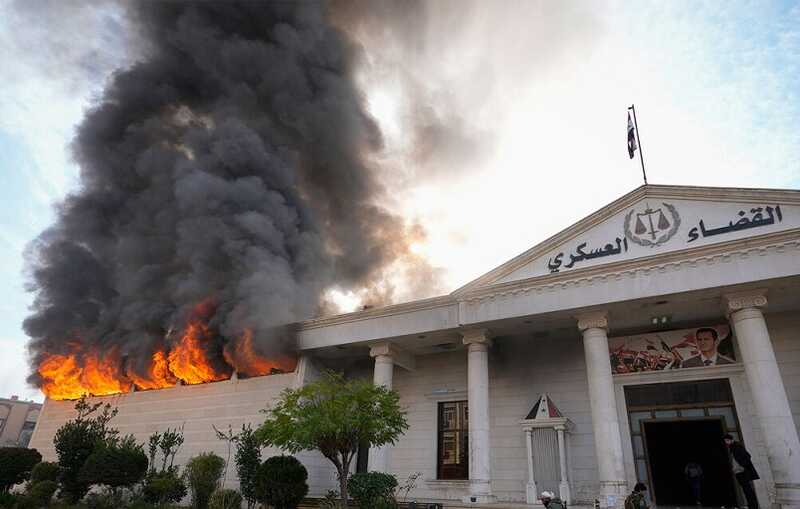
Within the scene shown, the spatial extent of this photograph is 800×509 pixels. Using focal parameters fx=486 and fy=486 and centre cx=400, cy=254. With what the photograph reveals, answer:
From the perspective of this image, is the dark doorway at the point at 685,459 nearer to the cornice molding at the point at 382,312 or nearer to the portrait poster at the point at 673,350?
the portrait poster at the point at 673,350

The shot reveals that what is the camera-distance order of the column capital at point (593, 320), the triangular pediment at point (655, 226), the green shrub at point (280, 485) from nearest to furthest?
1. the triangular pediment at point (655, 226)
2. the green shrub at point (280, 485)
3. the column capital at point (593, 320)

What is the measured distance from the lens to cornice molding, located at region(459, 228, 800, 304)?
1369cm

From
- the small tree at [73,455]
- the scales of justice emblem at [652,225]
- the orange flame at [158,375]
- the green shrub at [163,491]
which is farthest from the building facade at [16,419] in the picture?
the scales of justice emblem at [652,225]

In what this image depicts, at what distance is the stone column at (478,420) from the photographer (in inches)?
617

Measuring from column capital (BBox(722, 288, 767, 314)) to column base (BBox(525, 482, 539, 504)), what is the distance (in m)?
8.62

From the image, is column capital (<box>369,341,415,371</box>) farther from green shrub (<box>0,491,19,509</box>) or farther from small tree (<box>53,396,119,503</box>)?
green shrub (<box>0,491,19,509</box>)

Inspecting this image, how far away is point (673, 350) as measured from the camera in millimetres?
17203

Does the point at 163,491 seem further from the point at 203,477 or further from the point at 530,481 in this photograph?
the point at 530,481

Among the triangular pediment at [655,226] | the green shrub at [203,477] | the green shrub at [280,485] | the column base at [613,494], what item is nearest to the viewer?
the column base at [613,494]

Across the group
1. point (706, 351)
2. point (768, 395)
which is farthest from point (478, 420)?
point (768, 395)

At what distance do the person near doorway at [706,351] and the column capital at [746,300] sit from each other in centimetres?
264

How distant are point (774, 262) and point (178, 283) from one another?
25.3 metres

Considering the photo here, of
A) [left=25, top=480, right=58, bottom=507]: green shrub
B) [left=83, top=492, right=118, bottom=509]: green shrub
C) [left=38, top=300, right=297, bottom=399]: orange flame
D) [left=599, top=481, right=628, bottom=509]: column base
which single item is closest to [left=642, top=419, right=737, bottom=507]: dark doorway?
[left=599, top=481, right=628, bottom=509]: column base

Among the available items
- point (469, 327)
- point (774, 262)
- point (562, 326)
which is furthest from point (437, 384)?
point (774, 262)
